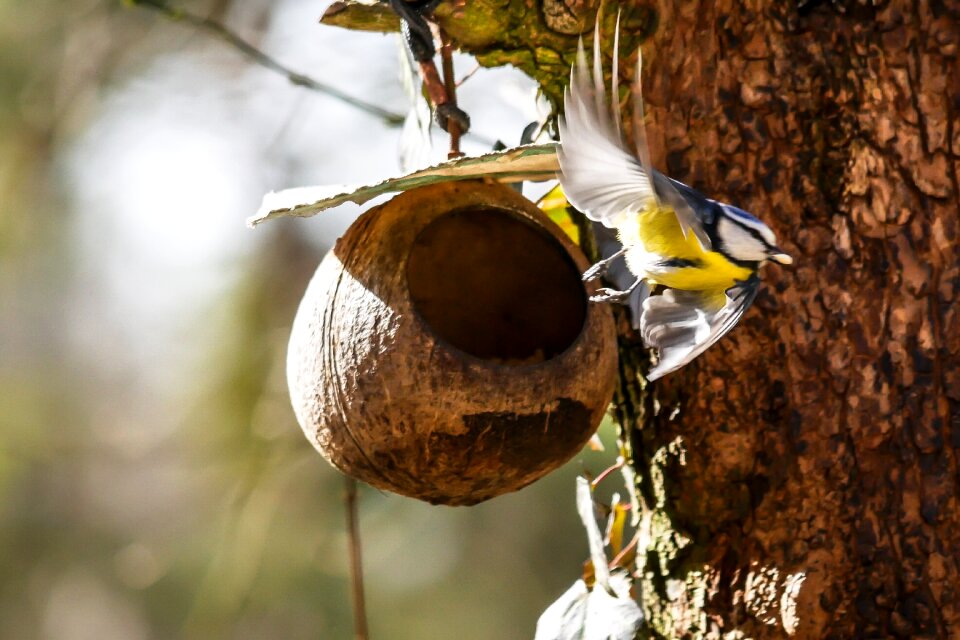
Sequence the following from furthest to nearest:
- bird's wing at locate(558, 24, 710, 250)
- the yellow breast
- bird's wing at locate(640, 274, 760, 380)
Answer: the yellow breast
bird's wing at locate(640, 274, 760, 380)
bird's wing at locate(558, 24, 710, 250)

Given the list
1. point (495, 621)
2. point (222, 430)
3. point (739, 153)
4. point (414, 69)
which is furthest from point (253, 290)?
point (495, 621)

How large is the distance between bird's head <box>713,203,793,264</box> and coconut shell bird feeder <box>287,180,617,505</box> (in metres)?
0.25

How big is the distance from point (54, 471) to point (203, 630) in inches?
129

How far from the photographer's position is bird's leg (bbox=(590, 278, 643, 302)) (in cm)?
143

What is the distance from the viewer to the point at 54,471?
5977mm

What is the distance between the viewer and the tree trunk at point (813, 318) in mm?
1450

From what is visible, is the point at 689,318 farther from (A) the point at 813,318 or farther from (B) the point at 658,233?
(A) the point at 813,318

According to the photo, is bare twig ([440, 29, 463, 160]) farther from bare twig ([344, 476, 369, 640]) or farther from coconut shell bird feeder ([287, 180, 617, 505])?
bare twig ([344, 476, 369, 640])

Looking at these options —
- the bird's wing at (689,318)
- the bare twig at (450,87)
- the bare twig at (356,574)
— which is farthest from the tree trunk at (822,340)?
A: the bare twig at (356,574)

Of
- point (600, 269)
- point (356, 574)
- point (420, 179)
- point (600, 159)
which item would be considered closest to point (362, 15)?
point (420, 179)

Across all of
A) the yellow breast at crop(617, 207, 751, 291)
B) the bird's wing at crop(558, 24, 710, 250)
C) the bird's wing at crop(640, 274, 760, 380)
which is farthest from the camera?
the yellow breast at crop(617, 207, 751, 291)

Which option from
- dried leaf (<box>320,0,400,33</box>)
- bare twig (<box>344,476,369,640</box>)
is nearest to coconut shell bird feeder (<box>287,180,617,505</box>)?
dried leaf (<box>320,0,400,33</box>)

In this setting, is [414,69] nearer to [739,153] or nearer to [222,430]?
[739,153]

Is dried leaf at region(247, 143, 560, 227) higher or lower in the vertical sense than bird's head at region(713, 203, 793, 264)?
higher
